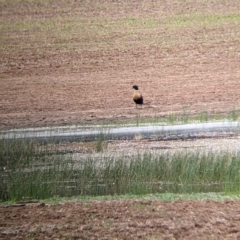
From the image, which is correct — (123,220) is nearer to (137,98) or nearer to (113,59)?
(137,98)

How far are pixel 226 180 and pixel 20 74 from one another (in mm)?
16747

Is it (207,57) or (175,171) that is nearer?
(175,171)

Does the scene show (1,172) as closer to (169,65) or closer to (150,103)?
(150,103)

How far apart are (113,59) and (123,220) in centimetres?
1868

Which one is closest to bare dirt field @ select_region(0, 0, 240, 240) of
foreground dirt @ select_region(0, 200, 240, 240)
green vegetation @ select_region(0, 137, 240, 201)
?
green vegetation @ select_region(0, 137, 240, 201)

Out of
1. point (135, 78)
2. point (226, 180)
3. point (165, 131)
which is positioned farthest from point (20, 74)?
point (226, 180)

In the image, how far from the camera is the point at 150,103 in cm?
2384

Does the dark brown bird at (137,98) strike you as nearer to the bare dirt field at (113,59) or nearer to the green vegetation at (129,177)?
the bare dirt field at (113,59)

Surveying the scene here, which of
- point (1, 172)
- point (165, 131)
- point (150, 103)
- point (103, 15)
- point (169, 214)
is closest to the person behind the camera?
point (169, 214)

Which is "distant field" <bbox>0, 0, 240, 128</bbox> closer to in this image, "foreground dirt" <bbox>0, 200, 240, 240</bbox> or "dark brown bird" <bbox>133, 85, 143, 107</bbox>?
"dark brown bird" <bbox>133, 85, 143, 107</bbox>

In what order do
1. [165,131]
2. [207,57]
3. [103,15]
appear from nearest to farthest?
1. [165,131]
2. [207,57]
3. [103,15]

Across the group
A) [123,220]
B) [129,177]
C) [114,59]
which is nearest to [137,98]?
[114,59]

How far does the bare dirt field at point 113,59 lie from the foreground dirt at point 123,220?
10.4m

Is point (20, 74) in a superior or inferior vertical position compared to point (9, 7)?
inferior
